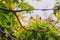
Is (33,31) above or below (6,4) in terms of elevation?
below

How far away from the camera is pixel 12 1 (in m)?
2.40

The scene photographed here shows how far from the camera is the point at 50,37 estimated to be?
97.0 inches

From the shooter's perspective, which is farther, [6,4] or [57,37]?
[57,37]

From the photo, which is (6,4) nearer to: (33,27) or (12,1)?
(12,1)

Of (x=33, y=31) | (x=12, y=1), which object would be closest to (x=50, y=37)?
(x=33, y=31)

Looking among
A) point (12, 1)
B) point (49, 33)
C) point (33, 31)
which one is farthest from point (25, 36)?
point (12, 1)

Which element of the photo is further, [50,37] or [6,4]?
[50,37]

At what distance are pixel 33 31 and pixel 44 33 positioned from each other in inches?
5.2

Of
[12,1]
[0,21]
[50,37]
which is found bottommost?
[50,37]

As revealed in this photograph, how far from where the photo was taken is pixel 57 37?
244 centimetres

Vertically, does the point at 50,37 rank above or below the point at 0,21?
below

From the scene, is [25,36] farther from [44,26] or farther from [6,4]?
[6,4]

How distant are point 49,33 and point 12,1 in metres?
0.56

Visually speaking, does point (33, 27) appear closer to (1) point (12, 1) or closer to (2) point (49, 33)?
(2) point (49, 33)
